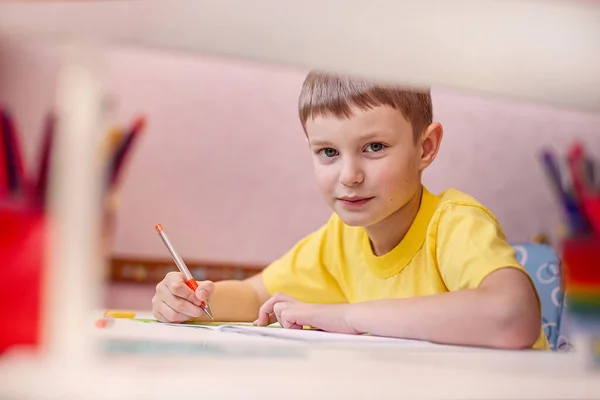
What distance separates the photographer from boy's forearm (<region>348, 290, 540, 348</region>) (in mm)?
432

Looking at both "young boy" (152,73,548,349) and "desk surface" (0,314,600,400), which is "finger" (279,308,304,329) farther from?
"desk surface" (0,314,600,400)

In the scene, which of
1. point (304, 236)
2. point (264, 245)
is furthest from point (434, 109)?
point (264, 245)

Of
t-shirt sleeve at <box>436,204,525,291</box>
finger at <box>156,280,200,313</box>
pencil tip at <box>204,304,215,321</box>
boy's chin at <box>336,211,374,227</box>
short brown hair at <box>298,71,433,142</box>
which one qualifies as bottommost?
pencil tip at <box>204,304,215,321</box>

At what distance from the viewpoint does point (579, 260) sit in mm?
358

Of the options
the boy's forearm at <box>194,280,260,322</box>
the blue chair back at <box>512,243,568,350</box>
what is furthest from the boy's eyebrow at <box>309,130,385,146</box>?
the blue chair back at <box>512,243,568,350</box>

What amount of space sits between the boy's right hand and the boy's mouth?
0.51ft

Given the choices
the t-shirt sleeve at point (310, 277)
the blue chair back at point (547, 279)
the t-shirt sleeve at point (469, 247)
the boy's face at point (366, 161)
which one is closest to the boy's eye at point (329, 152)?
the boy's face at point (366, 161)

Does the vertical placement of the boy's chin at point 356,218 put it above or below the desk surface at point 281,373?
above

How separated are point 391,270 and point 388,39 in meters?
0.40

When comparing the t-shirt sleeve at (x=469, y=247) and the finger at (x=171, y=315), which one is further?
the finger at (x=171, y=315)

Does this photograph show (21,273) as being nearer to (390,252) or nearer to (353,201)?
(353,201)

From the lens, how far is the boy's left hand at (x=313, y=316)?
0.50 meters

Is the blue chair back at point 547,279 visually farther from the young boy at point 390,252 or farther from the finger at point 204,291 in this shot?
the finger at point 204,291

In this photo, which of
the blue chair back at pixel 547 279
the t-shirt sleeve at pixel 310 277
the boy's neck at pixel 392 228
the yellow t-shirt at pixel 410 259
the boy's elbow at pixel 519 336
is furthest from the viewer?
the blue chair back at pixel 547 279
